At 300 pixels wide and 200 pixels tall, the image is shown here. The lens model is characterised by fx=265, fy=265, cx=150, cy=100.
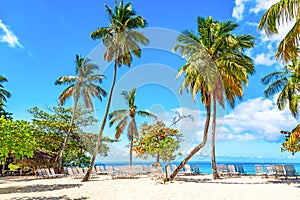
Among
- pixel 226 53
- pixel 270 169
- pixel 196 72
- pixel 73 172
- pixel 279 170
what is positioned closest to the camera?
pixel 196 72

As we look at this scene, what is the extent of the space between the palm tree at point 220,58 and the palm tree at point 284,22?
16.1ft

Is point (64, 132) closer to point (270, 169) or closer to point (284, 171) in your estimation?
point (270, 169)

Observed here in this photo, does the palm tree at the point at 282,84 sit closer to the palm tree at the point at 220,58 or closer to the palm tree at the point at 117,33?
the palm tree at the point at 220,58

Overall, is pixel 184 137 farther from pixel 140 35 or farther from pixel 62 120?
pixel 62 120

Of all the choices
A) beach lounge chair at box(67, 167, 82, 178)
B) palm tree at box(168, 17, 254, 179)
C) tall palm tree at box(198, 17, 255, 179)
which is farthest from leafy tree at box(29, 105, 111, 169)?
tall palm tree at box(198, 17, 255, 179)

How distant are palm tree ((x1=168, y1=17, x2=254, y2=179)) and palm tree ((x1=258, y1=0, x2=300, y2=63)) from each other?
489 cm

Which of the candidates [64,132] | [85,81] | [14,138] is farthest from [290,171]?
[64,132]

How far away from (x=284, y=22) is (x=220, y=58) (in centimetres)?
639

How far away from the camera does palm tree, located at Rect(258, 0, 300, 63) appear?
8.62 meters

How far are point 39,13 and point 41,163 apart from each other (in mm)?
14277

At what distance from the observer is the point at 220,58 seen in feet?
49.5

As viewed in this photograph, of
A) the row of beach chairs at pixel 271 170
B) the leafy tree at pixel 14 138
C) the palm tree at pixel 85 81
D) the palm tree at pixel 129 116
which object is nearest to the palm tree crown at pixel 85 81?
the palm tree at pixel 85 81

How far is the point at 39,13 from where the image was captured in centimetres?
1477

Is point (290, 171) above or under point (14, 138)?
under
